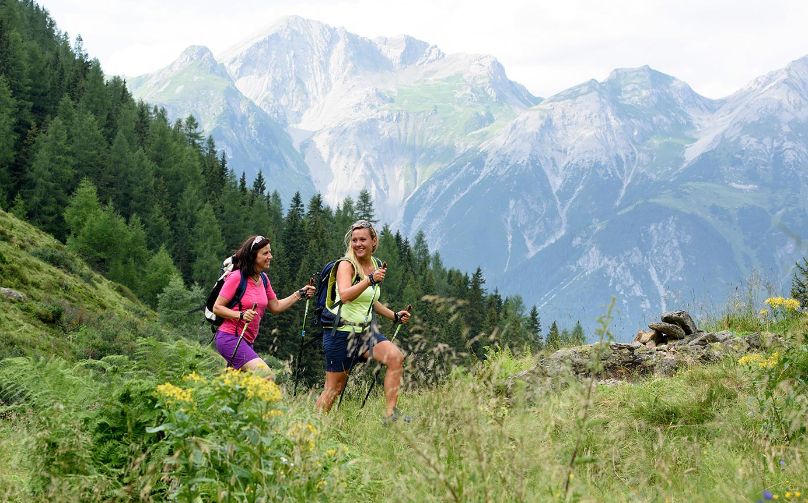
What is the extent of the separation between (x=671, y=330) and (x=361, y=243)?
233 inches

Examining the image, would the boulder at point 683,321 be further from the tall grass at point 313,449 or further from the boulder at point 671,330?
the tall grass at point 313,449

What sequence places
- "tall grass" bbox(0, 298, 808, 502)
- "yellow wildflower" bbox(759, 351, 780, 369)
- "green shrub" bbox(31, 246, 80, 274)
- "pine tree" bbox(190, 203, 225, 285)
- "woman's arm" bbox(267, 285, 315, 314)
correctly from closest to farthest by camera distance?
"tall grass" bbox(0, 298, 808, 502) → "yellow wildflower" bbox(759, 351, 780, 369) → "woman's arm" bbox(267, 285, 315, 314) → "green shrub" bbox(31, 246, 80, 274) → "pine tree" bbox(190, 203, 225, 285)

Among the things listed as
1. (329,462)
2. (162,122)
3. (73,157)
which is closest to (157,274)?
(73,157)

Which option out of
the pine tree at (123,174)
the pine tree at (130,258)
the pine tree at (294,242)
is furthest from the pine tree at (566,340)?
the pine tree at (294,242)

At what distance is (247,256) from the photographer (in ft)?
24.4

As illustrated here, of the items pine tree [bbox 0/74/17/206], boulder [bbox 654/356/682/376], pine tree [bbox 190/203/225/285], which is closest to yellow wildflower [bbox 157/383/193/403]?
boulder [bbox 654/356/682/376]

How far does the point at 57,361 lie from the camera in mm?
5035

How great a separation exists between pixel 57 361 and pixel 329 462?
2.05 metres

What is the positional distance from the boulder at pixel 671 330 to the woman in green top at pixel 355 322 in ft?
18.0

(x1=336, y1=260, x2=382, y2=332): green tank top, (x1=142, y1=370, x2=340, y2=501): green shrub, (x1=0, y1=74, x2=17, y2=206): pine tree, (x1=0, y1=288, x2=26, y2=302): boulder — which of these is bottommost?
(x1=142, y1=370, x2=340, y2=501): green shrub

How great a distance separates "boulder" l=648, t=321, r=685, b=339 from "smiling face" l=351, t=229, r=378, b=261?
5759mm

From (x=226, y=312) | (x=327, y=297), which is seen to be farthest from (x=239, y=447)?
(x=327, y=297)

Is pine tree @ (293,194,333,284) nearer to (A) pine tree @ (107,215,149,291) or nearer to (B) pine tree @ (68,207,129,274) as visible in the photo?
(A) pine tree @ (107,215,149,291)

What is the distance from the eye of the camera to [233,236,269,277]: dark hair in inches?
293
